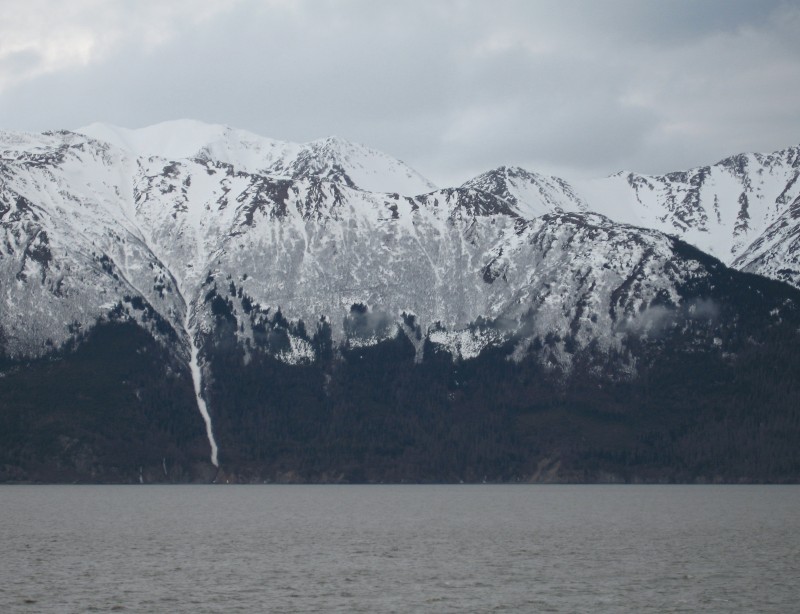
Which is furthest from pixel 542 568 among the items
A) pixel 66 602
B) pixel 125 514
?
pixel 125 514

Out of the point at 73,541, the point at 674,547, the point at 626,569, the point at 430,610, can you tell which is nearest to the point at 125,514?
the point at 73,541

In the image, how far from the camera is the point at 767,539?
145 m

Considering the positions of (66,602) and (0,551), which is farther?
(0,551)

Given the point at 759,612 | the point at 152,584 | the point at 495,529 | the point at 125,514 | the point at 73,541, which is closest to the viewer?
the point at 759,612

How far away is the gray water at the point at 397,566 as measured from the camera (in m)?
88.7

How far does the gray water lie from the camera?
291 ft

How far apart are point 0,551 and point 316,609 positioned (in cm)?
5200

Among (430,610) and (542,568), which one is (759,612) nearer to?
(430,610)

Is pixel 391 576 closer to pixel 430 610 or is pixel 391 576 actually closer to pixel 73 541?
pixel 430 610

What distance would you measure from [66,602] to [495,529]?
266 feet

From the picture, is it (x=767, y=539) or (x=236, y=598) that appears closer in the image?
(x=236, y=598)

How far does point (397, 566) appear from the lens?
11181 centimetres

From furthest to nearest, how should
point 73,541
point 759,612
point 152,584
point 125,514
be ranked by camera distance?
point 125,514
point 73,541
point 152,584
point 759,612

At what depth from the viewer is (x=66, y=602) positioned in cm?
8819
